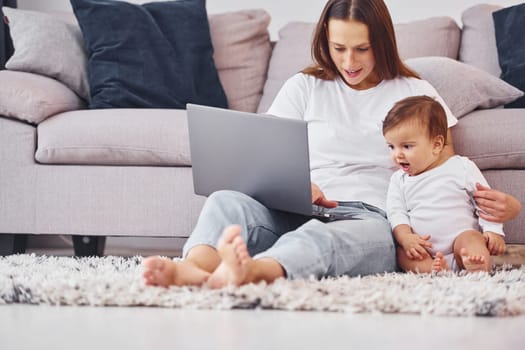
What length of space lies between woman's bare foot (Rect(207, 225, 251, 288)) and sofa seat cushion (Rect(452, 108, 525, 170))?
120 centimetres

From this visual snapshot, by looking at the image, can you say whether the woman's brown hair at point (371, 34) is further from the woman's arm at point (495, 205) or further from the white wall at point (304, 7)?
the white wall at point (304, 7)

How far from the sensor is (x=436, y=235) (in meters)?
2.14

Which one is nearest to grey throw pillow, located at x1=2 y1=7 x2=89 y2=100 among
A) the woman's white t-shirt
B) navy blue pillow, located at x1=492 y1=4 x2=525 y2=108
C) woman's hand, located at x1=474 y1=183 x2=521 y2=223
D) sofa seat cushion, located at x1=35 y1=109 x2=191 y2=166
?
sofa seat cushion, located at x1=35 y1=109 x2=191 y2=166

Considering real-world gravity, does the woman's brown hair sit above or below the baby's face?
above

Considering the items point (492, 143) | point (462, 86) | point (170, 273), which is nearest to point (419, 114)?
point (492, 143)

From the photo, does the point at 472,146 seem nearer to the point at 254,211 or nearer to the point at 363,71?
the point at 363,71

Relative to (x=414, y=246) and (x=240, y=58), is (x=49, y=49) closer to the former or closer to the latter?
(x=240, y=58)

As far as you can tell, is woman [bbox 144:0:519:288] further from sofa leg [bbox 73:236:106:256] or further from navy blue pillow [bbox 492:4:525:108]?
sofa leg [bbox 73:236:106:256]

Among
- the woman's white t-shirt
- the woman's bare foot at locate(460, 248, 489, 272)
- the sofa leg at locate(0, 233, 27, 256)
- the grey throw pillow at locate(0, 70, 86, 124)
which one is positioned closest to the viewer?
the woman's bare foot at locate(460, 248, 489, 272)

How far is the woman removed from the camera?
1801 mm

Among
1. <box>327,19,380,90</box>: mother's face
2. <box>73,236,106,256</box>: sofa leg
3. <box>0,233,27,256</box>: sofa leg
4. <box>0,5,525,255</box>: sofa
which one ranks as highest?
<box>327,19,380,90</box>: mother's face

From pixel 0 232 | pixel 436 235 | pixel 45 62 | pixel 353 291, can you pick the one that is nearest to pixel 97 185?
pixel 0 232

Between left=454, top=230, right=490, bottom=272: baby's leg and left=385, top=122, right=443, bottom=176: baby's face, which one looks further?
left=385, top=122, right=443, bottom=176: baby's face

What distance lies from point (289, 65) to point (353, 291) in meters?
1.87
